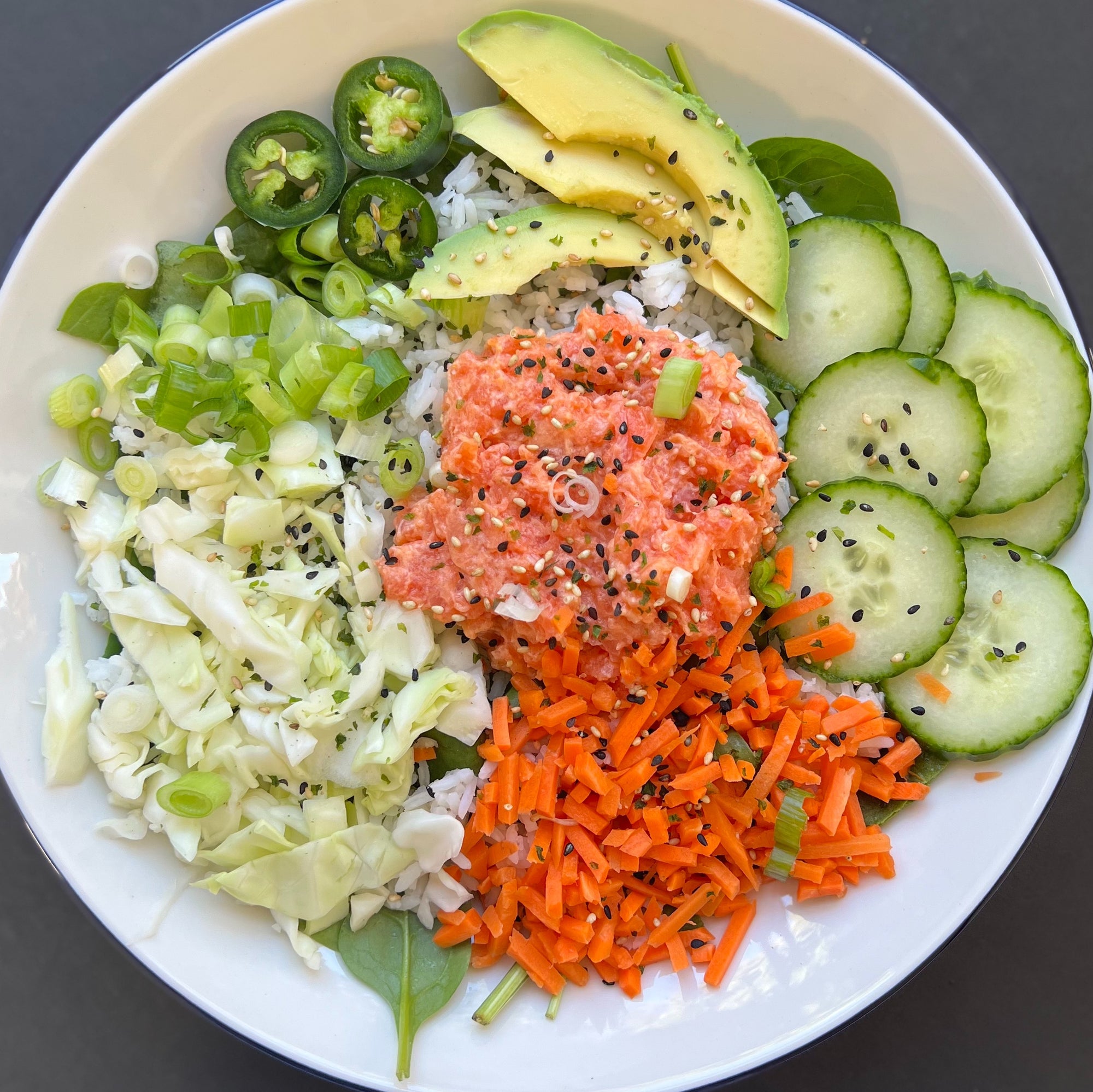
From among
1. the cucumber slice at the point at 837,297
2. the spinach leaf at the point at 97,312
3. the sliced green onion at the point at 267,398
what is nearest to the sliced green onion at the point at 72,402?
the spinach leaf at the point at 97,312

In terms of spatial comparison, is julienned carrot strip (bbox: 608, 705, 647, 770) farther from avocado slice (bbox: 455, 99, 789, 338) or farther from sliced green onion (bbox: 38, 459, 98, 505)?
sliced green onion (bbox: 38, 459, 98, 505)

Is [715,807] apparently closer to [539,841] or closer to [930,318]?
[539,841]

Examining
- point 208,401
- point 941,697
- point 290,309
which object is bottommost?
point 208,401

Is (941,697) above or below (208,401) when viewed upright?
above

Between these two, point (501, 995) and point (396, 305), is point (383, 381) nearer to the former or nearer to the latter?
point (396, 305)

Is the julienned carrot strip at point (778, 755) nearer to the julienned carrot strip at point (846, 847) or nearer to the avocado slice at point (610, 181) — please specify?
the julienned carrot strip at point (846, 847)

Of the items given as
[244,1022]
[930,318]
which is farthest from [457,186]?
[244,1022]

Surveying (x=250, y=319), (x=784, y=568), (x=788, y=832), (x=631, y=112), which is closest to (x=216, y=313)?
(x=250, y=319)
